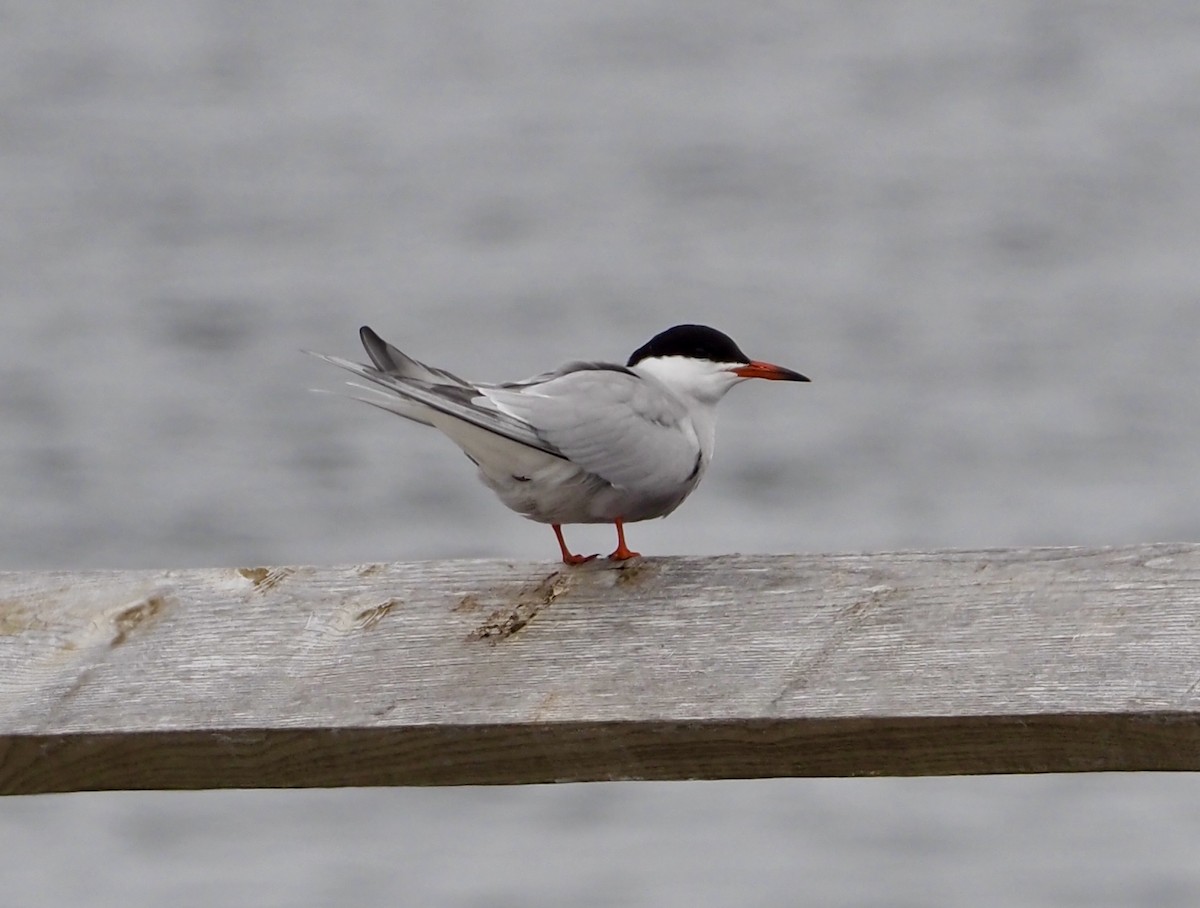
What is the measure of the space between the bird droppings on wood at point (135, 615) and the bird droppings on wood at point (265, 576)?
0.13m

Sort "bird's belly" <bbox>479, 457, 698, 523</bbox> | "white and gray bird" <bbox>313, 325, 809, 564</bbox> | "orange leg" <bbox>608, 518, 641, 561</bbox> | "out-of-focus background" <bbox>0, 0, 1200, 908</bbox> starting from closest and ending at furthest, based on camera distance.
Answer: "orange leg" <bbox>608, 518, 641, 561</bbox>, "white and gray bird" <bbox>313, 325, 809, 564</bbox>, "bird's belly" <bbox>479, 457, 698, 523</bbox>, "out-of-focus background" <bbox>0, 0, 1200, 908</bbox>

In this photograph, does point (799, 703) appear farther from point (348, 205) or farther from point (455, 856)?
point (348, 205)

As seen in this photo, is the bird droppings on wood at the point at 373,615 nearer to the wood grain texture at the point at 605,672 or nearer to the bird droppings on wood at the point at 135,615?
the wood grain texture at the point at 605,672

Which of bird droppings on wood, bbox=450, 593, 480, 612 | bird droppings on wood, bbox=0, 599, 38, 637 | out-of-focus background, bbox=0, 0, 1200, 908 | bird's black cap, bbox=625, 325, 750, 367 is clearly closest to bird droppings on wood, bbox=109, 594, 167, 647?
bird droppings on wood, bbox=0, 599, 38, 637

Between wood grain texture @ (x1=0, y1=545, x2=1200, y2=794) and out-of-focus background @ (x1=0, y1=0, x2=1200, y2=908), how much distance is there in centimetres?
496

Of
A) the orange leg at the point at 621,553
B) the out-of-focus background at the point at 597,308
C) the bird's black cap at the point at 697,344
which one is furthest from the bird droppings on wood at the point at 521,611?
the out-of-focus background at the point at 597,308

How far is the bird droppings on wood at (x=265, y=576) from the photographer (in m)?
2.97

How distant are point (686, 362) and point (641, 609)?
1717 mm

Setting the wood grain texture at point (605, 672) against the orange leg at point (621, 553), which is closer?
the wood grain texture at point (605, 672)

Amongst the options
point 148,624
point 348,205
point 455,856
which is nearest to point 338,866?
point 455,856

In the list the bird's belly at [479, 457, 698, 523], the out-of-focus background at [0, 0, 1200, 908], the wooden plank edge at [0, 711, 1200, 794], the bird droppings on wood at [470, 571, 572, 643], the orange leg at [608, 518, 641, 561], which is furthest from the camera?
the out-of-focus background at [0, 0, 1200, 908]

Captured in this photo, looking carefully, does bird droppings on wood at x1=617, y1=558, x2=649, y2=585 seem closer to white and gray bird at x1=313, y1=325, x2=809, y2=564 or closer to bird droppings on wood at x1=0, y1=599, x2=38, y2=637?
white and gray bird at x1=313, y1=325, x2=809, y2=564

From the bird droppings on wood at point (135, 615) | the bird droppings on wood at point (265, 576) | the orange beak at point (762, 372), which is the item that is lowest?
the orange beak at point (762, 372)

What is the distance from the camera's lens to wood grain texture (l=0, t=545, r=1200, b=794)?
246 cm
